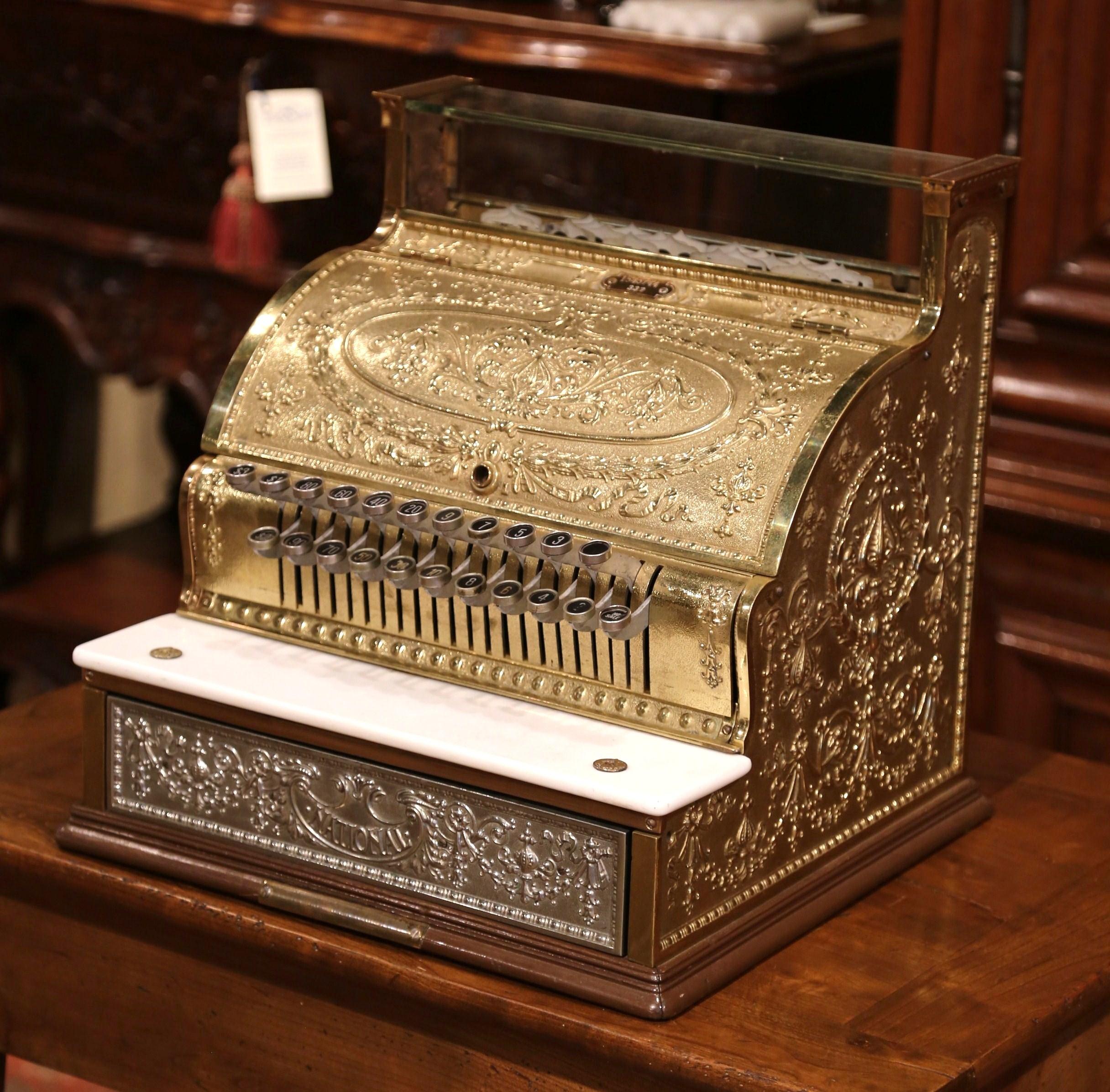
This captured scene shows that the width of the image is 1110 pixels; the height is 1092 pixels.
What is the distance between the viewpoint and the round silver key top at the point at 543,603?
1.58 metres

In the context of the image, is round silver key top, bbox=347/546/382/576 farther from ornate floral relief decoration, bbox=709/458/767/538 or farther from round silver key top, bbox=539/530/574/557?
ornate floral relief decoration, bbox=709/458/767/538

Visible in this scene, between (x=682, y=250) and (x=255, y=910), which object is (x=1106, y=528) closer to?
(x=682, y=250)

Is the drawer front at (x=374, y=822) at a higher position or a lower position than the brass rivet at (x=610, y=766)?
lower

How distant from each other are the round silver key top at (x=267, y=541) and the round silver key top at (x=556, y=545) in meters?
0.24

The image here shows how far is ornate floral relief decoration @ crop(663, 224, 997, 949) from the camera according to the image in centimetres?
156

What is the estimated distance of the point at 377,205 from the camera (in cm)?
283

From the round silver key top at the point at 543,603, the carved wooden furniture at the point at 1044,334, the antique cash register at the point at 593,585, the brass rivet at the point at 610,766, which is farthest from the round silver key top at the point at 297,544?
the carved wooden furniture at the point at 1044,334

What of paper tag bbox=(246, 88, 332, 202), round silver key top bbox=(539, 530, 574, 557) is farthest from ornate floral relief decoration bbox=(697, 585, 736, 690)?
paper tag bbox=(246, 88, 332, 202)

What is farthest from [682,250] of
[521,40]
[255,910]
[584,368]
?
[521,40]

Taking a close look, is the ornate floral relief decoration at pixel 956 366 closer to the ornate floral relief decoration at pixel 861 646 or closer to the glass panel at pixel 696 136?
the ornate floral relief decoration at pixel 861 646

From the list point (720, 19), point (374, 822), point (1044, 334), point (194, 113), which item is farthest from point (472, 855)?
point (194, 113)

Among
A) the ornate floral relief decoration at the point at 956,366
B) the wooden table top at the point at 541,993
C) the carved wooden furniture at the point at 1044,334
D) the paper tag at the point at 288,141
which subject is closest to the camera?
the wooden table top at the point at 541,993

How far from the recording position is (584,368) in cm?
169

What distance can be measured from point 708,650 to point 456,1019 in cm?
35
